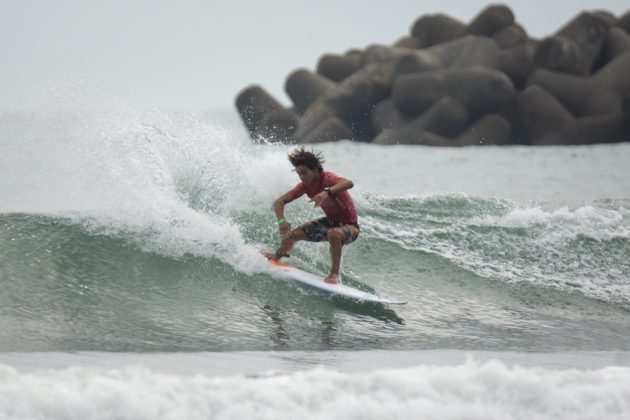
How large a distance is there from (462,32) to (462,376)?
33.6 m

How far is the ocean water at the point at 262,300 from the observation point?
16.5ft

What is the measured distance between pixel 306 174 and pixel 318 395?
3184 mm

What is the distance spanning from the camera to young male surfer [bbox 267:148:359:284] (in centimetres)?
789

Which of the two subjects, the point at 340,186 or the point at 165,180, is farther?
the point at 165,180

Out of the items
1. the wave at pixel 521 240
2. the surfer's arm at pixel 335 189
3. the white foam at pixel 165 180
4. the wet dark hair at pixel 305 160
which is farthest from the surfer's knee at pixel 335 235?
the wave at pixel 521 240

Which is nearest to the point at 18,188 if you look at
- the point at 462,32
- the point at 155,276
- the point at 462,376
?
the point at 155,276

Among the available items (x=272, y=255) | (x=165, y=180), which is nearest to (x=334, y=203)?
(x=272, y=255)

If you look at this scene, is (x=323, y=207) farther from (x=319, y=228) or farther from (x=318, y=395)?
(x=318, y=395)

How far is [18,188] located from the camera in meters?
18.4

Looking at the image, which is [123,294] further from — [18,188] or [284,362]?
[18,188]

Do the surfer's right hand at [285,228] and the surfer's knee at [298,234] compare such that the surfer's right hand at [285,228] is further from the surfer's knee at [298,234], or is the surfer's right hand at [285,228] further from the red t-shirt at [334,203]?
the red t-shirt at [334,203]

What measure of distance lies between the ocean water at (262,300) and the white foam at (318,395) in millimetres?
12

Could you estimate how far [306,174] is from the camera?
310 inches

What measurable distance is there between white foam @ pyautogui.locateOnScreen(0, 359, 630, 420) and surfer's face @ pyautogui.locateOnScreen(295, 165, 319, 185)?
278 cm
